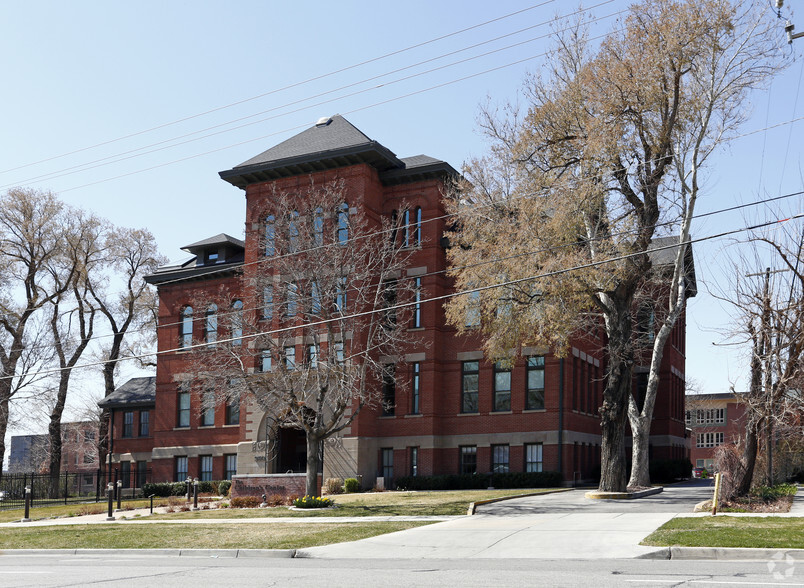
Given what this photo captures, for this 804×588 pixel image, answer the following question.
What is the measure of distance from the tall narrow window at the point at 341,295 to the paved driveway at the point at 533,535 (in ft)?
30.8

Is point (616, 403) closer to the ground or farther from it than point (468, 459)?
farther from it

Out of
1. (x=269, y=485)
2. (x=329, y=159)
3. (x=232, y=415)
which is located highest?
(x=329, y=159)

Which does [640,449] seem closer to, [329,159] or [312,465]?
[312,465]

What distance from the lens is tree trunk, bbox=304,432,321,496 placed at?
28562 millimetres

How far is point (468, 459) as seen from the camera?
38.7 m

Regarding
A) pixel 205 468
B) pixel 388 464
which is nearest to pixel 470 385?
pixel 388 464

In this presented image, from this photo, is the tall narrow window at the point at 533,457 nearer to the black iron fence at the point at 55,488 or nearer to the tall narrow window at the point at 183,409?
the tall narrow window at the point at 183,409

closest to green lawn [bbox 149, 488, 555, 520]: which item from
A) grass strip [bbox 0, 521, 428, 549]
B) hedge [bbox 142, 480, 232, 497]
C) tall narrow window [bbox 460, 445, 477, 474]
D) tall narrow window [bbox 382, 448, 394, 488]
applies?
grass strip [bbox 0, 521, 428, 549]

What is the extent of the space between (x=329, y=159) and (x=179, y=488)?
18196mm

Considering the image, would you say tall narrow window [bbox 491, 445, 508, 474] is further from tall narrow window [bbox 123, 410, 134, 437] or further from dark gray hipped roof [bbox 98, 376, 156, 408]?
tall narrow window [bbox 123, 410, 134, 437]

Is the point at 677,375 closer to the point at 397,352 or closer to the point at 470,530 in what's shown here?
the point at 397,352

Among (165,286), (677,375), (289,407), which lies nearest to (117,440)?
(165,286)

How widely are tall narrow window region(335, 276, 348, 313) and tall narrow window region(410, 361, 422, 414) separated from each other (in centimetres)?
586

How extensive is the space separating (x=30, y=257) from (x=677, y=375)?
4143cm
